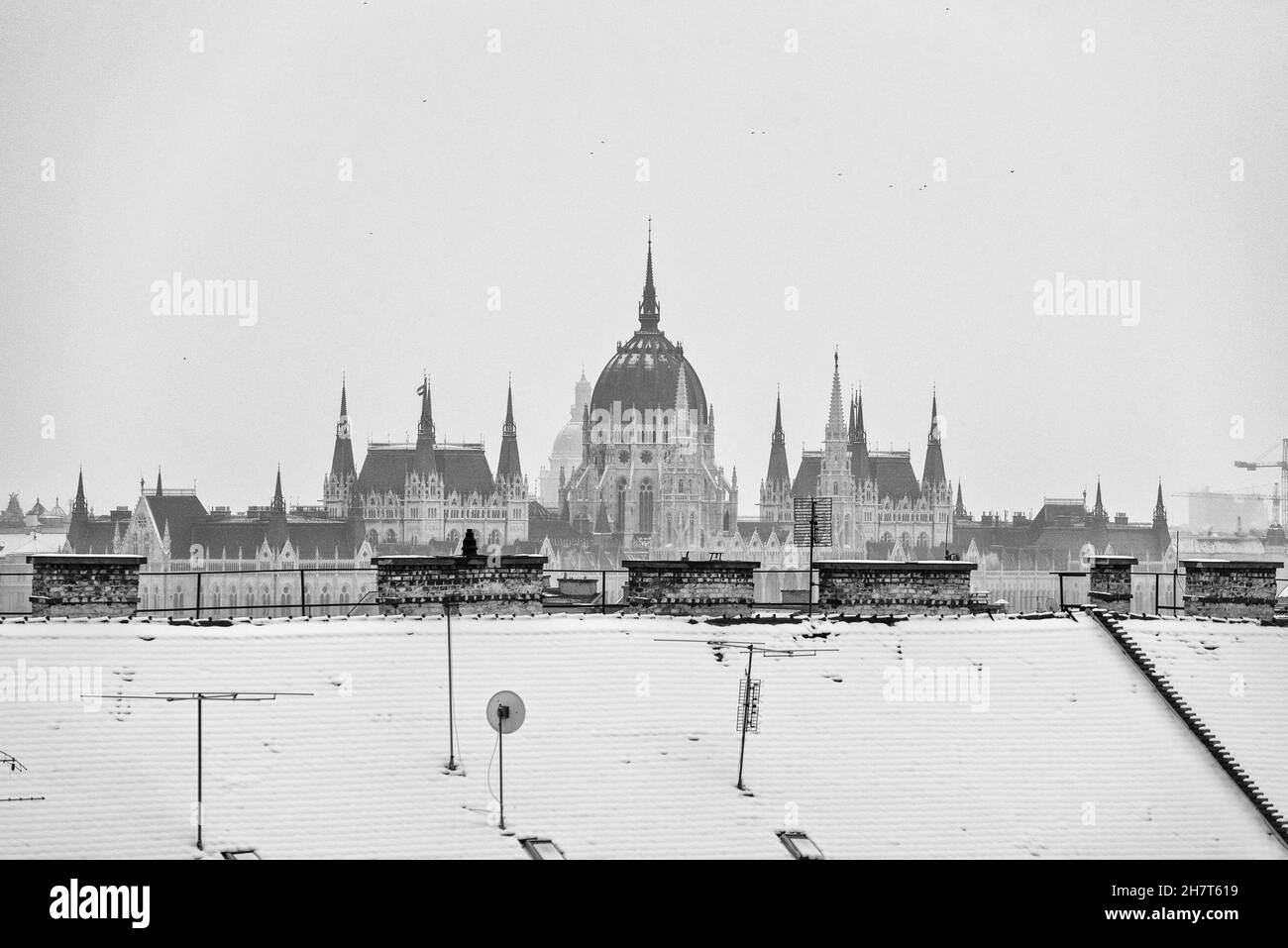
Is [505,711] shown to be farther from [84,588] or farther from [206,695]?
[84,588]

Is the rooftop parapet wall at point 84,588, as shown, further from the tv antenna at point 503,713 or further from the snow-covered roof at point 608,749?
the tv antenna at point 503,713

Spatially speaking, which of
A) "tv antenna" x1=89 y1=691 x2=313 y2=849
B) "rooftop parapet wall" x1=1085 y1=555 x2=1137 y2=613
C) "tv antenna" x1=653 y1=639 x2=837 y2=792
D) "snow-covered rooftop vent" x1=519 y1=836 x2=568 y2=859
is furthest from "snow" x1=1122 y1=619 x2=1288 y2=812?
"tv antenna" x1=89 y1=691 x2=313 y2=849

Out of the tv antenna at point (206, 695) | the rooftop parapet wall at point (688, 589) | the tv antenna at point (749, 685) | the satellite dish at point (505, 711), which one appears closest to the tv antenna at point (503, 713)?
the satellite dish at point (505, 711)

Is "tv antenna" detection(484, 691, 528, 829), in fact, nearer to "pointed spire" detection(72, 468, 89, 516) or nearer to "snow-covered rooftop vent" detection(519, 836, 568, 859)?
"snow-covered rooftop vent" detection(519, 836, 568, 859)

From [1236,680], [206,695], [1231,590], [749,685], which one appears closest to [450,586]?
[206,695]

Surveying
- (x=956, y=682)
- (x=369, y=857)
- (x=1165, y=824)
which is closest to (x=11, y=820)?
(x=369, y=857)
